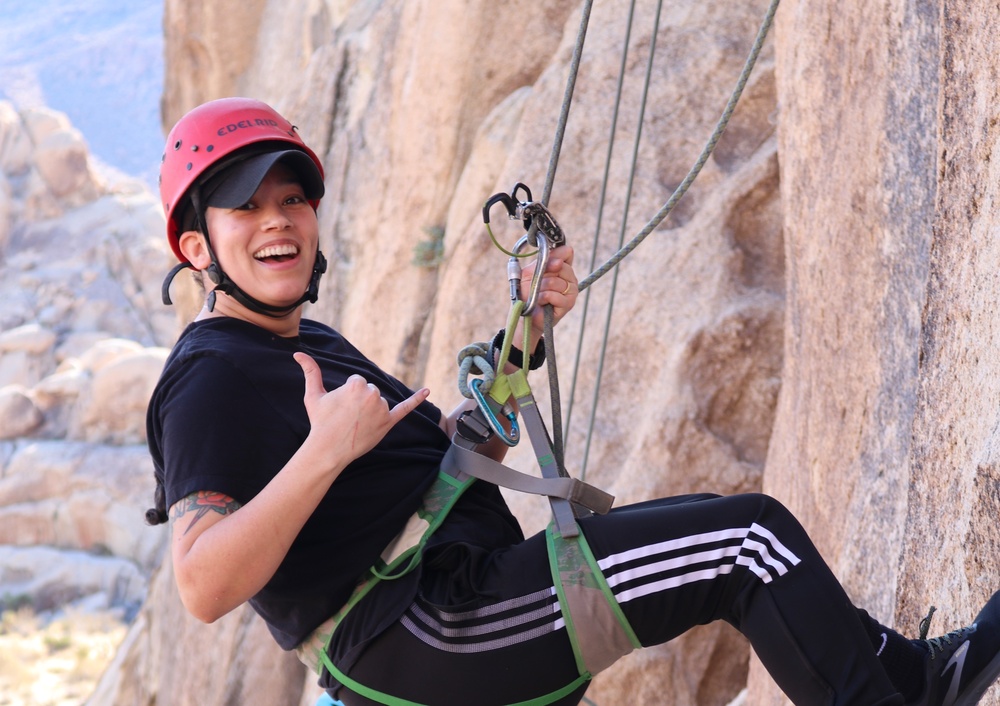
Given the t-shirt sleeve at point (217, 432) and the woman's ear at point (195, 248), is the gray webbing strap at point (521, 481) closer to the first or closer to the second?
the t-shirt sleeve at point (217, 432)

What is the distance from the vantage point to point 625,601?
1.73 meters

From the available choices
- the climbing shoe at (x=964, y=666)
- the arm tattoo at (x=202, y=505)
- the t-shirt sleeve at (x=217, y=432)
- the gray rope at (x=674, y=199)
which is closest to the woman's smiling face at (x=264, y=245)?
the t-shirt sleeve at (x=217, y=432)

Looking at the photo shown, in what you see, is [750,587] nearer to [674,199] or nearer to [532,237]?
[532,237]

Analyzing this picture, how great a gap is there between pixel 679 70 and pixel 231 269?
3.75 meters

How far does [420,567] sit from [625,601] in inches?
14.2

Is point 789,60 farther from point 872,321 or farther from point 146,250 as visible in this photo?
point 146,250

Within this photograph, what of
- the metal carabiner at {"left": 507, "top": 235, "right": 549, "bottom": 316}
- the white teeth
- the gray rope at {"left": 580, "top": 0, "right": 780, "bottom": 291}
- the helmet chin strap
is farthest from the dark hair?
the gray rope at {"left": 580, "top": 0, "right": 780, "bottom": 291}

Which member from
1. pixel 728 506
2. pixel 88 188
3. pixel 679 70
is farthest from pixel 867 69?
pixel 88 188

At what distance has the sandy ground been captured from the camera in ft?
64.4

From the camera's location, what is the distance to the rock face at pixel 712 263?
7.20 feet

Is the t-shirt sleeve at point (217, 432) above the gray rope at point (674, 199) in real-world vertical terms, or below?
below

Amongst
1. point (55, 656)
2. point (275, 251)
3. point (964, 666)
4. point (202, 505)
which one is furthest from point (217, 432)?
point (55, 656)

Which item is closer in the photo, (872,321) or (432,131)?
(872,321)

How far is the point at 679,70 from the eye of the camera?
17.3ft
